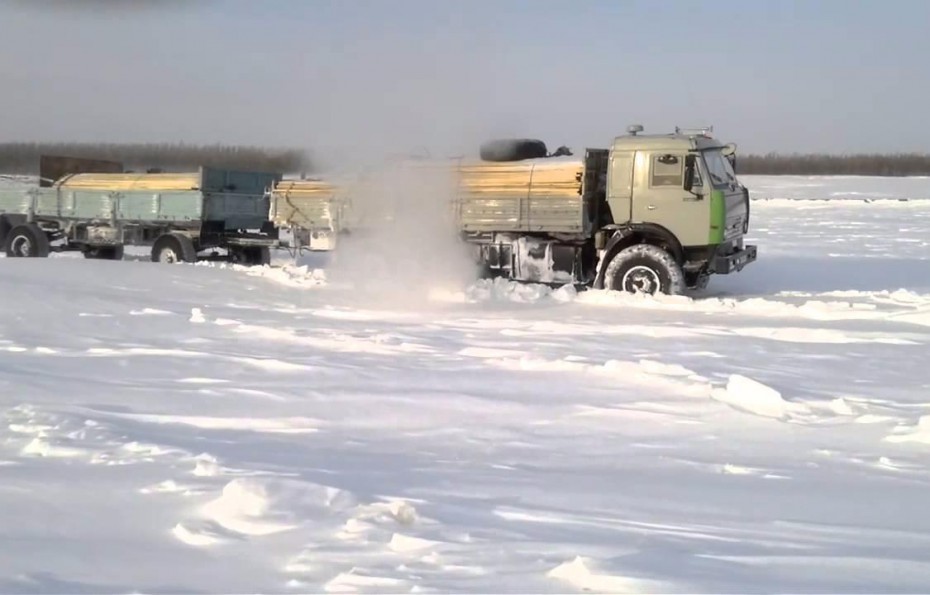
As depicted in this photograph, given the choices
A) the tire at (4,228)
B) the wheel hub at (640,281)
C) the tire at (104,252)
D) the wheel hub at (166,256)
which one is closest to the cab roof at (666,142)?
the wheel hub at (640,281)

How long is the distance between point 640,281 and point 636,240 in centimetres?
71

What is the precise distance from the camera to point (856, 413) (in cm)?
684

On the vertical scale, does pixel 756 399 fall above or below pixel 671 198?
below

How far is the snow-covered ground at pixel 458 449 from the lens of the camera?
3920 millimetres

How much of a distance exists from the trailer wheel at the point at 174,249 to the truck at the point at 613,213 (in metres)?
5.86

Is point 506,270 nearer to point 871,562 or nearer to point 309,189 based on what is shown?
point 309,189

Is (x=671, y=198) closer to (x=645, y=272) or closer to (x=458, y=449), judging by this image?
(x=645, y=272)

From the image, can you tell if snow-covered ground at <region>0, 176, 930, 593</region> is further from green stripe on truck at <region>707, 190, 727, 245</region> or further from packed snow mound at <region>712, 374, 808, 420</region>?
green stripe on truck at <region>707, 190, 727, 245</region>

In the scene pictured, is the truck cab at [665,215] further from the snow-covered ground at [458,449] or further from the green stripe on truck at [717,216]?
the snow-covered ground at [458,449]

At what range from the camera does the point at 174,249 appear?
1786 cm

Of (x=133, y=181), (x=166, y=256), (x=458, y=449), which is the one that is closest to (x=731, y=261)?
(x=458, y=449)

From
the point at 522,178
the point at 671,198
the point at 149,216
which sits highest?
the point at 522,178

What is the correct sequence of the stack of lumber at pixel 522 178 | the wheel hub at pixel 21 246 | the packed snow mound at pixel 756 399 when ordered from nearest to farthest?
1. the packed snow mound at pixel 756 399
2. the stack of lumber at pixel 522 178
3. the wheel hub at pixel 21 246

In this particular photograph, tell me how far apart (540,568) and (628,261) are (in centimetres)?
1055
